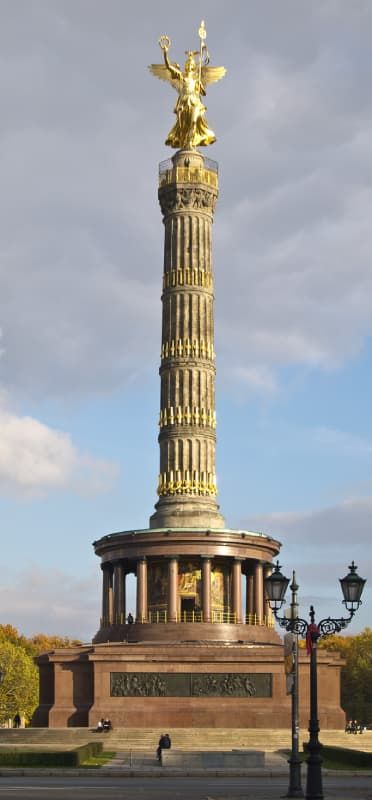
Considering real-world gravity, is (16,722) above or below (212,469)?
below

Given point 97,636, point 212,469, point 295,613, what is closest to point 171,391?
point 212,469

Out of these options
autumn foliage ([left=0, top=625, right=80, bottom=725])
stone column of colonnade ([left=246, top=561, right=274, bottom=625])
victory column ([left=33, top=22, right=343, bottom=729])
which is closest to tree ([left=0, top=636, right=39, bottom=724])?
autumn foliage ([left=0, top=625, right=80, bottom=725])

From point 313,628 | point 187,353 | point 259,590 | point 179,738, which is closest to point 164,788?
point 313,628

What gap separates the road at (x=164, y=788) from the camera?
27656 mm

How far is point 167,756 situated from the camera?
40.0 meters

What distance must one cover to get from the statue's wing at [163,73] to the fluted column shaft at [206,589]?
27.3 m

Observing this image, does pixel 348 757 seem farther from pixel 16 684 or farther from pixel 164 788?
pixel 16 684

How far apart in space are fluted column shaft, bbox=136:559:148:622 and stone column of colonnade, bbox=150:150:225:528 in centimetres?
297

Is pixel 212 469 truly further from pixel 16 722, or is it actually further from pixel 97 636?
pixel 16 722

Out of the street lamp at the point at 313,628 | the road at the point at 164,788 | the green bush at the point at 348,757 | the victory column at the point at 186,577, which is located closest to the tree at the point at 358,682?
the victory column at the point at 186,577

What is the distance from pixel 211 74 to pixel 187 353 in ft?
54.4

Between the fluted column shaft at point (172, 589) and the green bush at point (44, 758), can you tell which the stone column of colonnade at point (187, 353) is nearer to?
the fluted column shaft at point (172, 589)

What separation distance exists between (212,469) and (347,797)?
121 ft

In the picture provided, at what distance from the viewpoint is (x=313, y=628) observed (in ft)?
86.8
